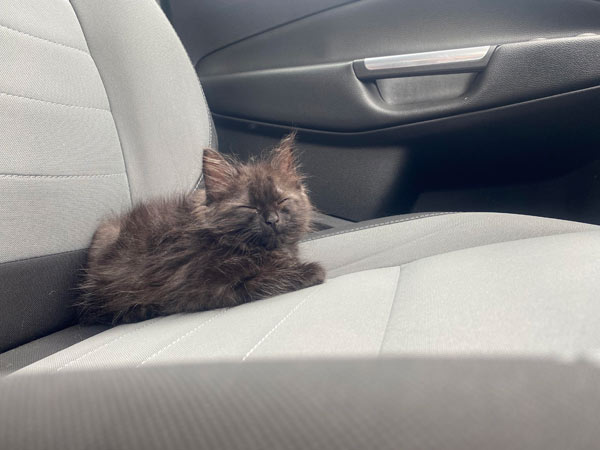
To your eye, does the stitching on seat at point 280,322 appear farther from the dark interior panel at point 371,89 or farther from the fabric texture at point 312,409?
the dark interior panel at point 371,89

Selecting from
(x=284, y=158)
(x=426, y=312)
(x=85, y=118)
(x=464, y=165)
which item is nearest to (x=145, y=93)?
(x=85, y=118)

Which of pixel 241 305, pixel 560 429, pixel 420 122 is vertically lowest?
pixel 241 305

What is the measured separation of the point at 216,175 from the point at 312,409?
1.24m

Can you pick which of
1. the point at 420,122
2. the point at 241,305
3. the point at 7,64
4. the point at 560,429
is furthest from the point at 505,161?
the point at 560,429

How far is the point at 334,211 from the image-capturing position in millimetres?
2080

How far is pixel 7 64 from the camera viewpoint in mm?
1191

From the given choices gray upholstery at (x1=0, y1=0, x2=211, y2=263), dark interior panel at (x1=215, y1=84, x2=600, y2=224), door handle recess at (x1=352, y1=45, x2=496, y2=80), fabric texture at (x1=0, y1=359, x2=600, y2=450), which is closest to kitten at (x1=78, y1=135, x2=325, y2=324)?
gray upholstery at (x1=0, y1=0, x2=211, y2=263)

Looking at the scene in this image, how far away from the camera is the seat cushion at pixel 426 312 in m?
0.66

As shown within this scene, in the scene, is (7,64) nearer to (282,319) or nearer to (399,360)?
(282,319)

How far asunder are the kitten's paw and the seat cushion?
4cm

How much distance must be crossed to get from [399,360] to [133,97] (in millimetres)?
1335

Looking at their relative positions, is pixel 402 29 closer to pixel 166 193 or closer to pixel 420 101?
pixel 420 101

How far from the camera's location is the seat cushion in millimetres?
656

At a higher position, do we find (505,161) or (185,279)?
Result: (505,161)
